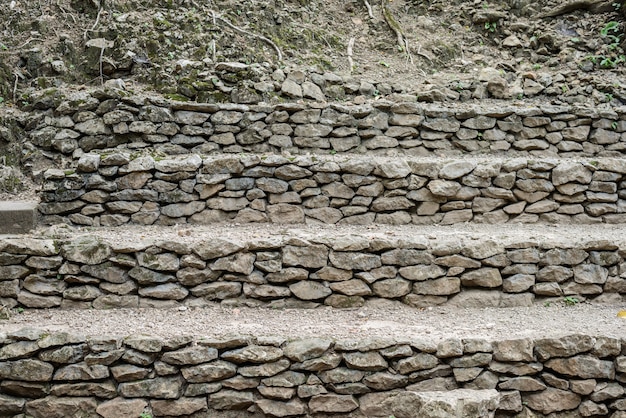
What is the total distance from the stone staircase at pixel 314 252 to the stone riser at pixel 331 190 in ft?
0.07

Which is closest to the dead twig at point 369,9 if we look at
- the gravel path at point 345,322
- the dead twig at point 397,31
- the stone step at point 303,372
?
the dead twig at point 397,31

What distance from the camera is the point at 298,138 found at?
715cm

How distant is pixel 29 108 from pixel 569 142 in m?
7.31

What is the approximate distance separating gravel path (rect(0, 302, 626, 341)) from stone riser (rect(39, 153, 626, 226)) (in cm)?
135

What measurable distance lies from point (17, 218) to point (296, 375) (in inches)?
136

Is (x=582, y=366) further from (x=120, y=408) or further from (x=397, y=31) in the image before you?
(x=397, y=31)

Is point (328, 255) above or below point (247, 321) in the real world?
above

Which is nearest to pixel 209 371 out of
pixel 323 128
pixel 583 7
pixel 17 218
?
pixel 17 218

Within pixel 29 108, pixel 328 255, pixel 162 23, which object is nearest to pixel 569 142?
pixel 328 255

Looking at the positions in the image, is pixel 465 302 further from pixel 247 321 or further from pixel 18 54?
pixel 18 54

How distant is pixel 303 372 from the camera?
461 cm

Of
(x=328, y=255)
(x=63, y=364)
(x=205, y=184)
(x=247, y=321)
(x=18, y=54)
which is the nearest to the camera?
→ (x=63, y=364)

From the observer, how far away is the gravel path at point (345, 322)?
4.81 metres

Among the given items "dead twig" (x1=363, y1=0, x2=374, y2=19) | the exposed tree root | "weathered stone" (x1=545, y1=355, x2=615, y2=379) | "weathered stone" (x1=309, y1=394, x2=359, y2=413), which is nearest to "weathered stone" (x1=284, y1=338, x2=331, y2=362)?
"weathered stone" (x1=309, y1=394, x2=359, y2=413)
